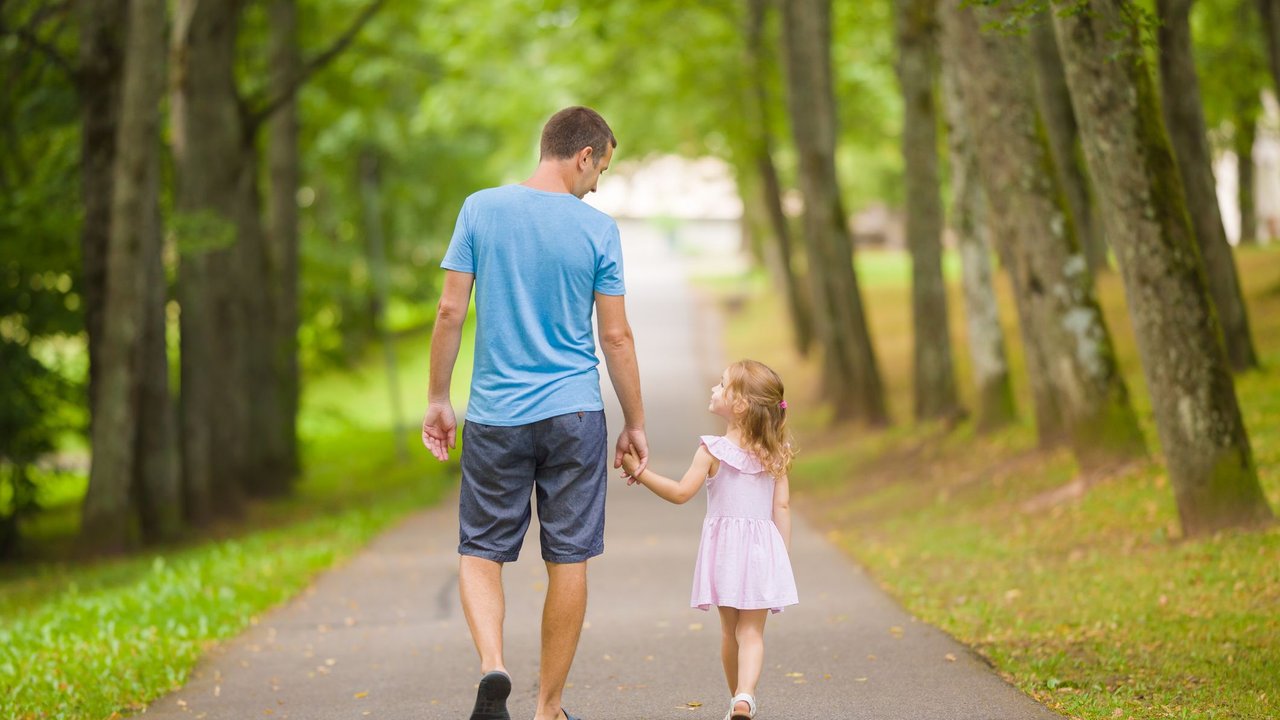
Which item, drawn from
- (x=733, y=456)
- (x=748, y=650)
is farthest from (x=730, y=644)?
(x=733, y=456)

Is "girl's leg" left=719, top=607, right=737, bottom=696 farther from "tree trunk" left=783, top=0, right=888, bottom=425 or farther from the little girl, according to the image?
"tree trunk" left=783, top=0, right=888, bottom=425

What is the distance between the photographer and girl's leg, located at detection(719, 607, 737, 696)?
5.66m

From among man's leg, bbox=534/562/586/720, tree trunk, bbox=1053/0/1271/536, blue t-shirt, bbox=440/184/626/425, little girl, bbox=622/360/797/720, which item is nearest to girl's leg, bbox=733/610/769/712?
little girl, bbox=622/360/797/720

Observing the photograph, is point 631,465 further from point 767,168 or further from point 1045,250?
point 767,168

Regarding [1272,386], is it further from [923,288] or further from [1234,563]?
[1234,563]

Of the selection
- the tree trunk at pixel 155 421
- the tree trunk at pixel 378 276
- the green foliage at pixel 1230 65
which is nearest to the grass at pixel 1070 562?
the green foliage at pixel 1230 65

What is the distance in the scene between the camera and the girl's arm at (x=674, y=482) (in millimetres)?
5328

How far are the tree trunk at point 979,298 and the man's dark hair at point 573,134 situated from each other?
11647mm

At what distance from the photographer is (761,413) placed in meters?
5.52

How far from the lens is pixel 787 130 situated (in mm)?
29078

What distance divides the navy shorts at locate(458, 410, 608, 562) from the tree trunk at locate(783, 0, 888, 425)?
16195 millimetres

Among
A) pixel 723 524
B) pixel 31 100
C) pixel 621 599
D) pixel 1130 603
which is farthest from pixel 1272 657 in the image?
pixel 31 100

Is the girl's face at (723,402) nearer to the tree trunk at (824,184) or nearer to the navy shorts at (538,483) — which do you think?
the navy shorts at (538,483)

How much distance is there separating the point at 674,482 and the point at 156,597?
18.0 ft
